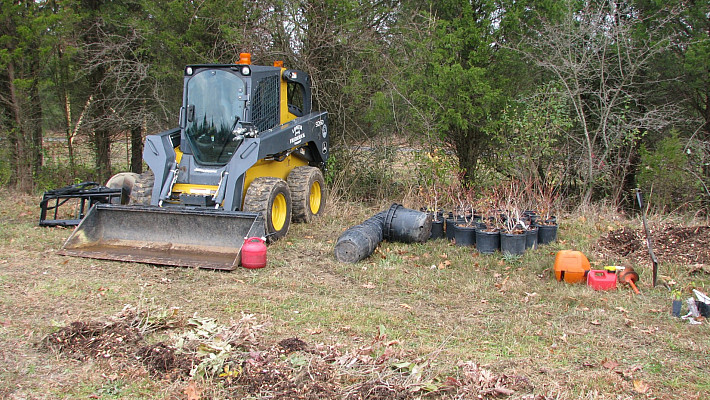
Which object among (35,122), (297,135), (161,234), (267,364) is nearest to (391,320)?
(267,364)

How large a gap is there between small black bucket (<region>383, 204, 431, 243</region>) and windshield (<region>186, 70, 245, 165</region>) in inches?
88.9

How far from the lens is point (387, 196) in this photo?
11047 millimetres

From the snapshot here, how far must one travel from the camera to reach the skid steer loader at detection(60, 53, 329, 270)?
21.3ft

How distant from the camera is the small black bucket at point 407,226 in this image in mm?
7273

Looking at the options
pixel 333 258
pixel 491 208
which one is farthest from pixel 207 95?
pixel 491 208

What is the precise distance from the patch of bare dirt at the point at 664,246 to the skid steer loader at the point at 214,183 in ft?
13.6

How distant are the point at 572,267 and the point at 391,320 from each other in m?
2.19

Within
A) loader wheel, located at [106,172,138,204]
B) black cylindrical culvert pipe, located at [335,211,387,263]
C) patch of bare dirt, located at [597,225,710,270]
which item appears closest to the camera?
patch of bare dirt, located at [597,225,710,270]

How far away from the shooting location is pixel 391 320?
467 cm

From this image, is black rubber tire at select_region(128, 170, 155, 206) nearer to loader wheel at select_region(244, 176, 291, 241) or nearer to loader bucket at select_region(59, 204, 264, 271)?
loader bucket at select_region(59, 204, 264, 271)

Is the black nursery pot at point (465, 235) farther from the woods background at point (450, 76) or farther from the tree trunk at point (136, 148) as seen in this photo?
the tree trunk at point (136, 148)

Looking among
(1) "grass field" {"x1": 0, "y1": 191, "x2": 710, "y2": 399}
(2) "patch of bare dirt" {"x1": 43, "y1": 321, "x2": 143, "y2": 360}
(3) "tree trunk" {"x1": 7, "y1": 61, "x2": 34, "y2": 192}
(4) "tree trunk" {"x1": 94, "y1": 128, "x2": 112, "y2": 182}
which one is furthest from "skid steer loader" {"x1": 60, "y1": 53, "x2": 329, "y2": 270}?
(4) "tree trunk" {"x1": 94, "y1": 128, "x2": 112, "y2": 182}

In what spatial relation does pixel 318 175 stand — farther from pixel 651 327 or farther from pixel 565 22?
pixel 651 327

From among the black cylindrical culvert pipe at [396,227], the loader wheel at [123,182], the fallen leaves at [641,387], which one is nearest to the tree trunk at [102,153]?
the loader wheel at [123,182]
